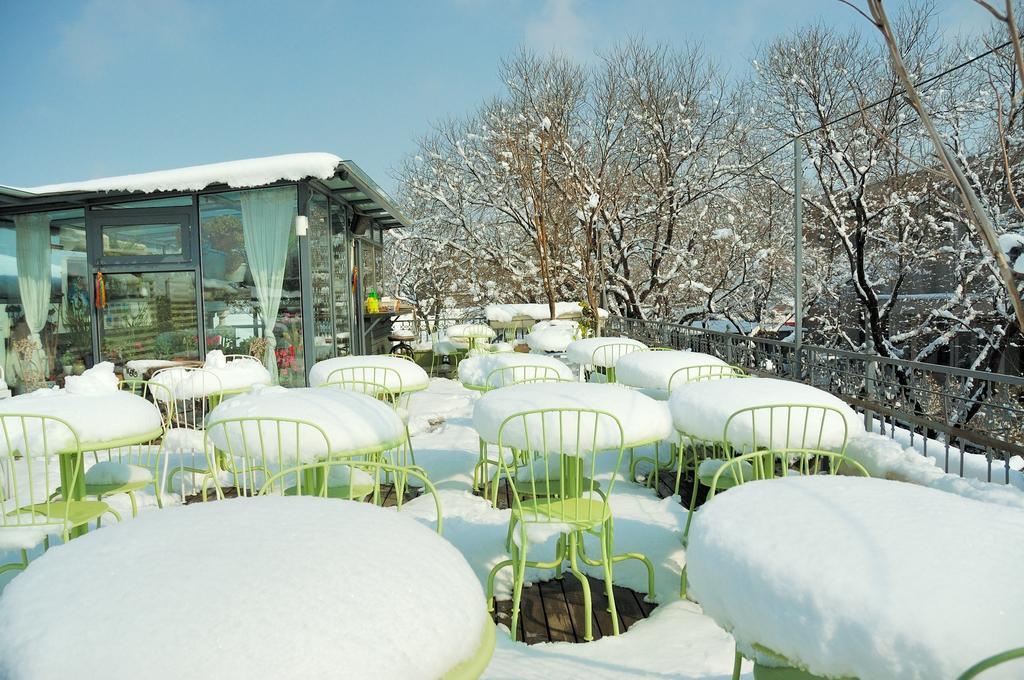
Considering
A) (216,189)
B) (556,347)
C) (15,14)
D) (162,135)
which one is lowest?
(556,347)

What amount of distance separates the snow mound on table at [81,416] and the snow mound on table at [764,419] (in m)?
3.08

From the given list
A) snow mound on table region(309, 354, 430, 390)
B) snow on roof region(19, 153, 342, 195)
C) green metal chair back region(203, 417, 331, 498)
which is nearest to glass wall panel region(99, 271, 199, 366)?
snow on roof region(19, 153, 342, 195)

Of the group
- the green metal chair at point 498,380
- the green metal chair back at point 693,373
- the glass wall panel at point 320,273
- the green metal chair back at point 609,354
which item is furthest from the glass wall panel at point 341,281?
the green metal chair back at point 693,373

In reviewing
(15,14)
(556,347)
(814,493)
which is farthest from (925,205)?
(15,14)

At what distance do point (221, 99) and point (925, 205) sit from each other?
63.3 feet

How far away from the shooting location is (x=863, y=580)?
124cm

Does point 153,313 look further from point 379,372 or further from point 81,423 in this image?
point 81,423

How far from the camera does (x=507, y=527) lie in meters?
3.84

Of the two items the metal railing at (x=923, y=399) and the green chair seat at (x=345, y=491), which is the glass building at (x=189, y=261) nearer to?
the green chair seat at (x=345, y=491)

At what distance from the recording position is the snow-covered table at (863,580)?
→ 112 centimetres

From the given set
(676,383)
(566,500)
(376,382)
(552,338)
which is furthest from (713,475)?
(552,338)

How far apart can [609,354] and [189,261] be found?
531 centimetres

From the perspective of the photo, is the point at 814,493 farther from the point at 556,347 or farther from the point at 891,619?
the point at 556,347

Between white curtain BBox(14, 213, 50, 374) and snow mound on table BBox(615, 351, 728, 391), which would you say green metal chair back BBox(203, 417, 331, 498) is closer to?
snow mound on table BBox(615, 351, 728, 391)
